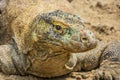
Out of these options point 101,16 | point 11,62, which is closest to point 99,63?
point 11,62

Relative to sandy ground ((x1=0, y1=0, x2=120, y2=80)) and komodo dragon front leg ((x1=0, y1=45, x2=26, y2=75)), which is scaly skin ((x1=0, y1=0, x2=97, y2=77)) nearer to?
komodo dragon front leg ((x1=0, y1=45, x2=26, y2=75))

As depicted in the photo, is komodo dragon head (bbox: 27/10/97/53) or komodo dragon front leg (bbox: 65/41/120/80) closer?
komodo dragon head (bbox: 27/10/97/53)

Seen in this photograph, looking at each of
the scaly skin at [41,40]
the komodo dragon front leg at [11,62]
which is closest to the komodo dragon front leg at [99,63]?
the scaly skin at [41,40]

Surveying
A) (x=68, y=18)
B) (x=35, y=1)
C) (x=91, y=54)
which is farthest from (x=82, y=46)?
(x=35, y=1)

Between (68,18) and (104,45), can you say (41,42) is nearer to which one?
(68,18)

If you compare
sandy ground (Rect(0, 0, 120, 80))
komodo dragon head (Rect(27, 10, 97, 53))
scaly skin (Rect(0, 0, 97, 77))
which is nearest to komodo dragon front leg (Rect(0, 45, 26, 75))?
scaly skin (Rect(0, 0, 97, 77))

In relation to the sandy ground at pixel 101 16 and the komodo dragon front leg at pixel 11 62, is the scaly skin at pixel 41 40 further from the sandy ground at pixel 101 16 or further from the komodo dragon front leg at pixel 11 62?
the sandy ground at pixel 101 16
